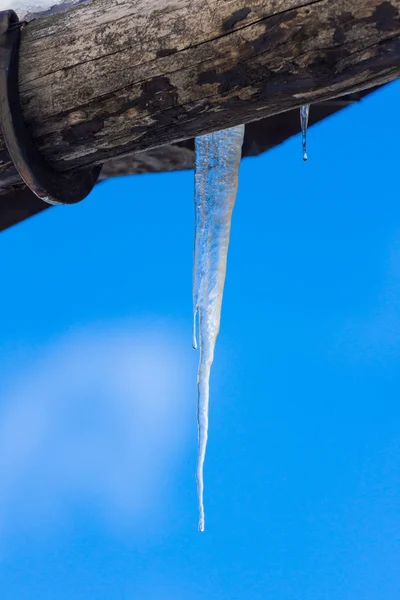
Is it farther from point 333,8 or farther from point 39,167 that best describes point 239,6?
point 39,167

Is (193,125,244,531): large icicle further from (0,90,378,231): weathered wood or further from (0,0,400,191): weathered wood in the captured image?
(0,0,400,191): weathered wood

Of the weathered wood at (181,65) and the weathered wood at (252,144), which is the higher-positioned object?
the weathered wood at (181,65)

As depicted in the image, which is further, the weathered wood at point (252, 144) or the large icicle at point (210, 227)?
the weathered wood at point (252, 144)

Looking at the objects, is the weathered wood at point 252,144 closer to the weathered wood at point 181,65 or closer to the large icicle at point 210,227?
the large icicle at point 210,227

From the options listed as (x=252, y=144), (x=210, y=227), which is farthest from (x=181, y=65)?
(x=252, y=144)

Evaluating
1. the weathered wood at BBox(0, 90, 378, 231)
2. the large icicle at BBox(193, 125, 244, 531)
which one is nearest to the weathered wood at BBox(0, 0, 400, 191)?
the large icicle at BBox(193, 125, 244, 531)

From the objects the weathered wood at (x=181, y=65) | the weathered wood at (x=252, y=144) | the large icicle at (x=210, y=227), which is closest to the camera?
the weathered wood at (x=181, y=65)

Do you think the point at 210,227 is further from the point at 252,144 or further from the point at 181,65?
the point at 181,65

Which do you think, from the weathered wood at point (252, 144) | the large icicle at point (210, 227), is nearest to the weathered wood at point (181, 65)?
the large icicle at point (210, 227)

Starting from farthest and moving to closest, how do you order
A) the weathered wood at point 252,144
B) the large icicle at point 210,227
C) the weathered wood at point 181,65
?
1. the weathered wood at point 252,144
2. the large icicle at point 210,227
3. the weathered wood at point 181,65
